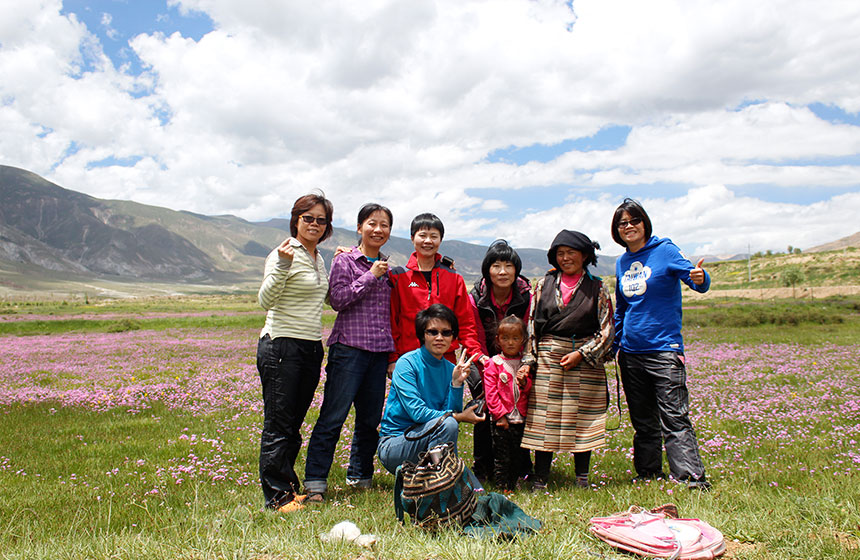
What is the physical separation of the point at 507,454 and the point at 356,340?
6.98 ft

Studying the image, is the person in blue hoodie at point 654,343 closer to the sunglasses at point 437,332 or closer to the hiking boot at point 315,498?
the sunglasses at point 437,332

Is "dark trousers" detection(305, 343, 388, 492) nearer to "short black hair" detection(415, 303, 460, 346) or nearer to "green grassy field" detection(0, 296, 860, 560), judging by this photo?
"green grassy field" detection(0, 296, 860, 560)

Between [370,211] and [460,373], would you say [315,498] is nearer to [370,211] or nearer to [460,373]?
[460,373]

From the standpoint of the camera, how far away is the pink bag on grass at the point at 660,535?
3.41 metres

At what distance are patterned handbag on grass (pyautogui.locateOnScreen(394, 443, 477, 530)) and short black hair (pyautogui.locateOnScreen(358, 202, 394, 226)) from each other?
8.33 ft

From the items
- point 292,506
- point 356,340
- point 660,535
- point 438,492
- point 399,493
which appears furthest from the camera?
point 356,340

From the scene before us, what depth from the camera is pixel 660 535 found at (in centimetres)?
358

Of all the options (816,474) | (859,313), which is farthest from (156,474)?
(859,313)

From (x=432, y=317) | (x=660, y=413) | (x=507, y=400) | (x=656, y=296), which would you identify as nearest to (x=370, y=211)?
(x=432, y=317)

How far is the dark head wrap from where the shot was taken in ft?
18.2

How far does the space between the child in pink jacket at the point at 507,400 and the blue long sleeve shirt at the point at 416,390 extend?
69 cm

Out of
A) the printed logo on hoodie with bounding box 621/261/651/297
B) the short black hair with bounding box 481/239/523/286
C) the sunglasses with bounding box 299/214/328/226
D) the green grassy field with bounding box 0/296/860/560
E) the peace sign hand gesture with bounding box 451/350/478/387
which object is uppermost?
the sunglasses with bounding box 299/214/328/226

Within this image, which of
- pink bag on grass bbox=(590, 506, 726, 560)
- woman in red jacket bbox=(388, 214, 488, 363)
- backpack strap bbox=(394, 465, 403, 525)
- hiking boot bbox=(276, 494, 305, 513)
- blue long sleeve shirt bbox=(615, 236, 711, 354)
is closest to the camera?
pink bag on grass bbox=(590, 506, 726, 560)

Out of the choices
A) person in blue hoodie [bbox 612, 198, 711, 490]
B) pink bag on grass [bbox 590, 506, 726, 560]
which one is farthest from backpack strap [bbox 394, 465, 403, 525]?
person in blue hoodie [bbox 612, 198, 711, 490]
